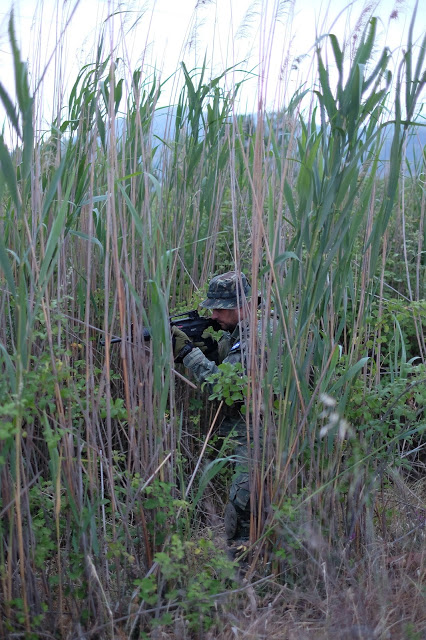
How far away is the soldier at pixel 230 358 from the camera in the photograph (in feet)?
7.95

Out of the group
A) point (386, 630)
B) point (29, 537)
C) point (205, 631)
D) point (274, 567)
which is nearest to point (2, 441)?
point (29, 537)

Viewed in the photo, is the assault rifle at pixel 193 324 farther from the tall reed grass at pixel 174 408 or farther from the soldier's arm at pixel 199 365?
the tall reed grass at pixel 174 408

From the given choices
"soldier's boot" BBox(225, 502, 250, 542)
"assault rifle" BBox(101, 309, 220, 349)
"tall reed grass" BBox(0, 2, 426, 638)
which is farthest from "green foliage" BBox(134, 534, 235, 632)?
"assault rifle" BBox(101, 309, 220, 349)

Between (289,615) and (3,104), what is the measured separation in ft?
5.25

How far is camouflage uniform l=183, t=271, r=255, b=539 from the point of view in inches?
94.4

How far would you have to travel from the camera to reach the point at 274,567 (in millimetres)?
1942

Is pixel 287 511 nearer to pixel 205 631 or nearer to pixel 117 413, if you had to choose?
pixel 205 631

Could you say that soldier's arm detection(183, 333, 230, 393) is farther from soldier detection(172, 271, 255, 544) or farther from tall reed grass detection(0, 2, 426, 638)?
tall reed grass detection(0, 2, 426, 638)

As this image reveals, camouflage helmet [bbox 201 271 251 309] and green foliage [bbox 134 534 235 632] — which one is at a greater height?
camouflage helmet [bbox 201 271 251 309]

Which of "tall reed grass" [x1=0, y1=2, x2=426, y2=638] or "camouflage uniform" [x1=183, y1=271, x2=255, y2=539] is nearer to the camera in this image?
"tall reed grass" [x1=0, y1=2, x2=426, y2=638]

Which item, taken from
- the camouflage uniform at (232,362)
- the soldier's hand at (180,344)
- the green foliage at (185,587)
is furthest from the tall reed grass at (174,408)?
the soldier's hand at (180,344)

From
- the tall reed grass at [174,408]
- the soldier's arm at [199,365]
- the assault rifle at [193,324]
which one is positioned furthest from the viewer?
→ the assault rifle at [193,324]

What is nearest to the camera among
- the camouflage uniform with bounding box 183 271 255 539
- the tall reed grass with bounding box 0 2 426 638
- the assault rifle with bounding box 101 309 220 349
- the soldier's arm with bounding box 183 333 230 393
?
the tall reed grass with bounding box 0 2 426 638

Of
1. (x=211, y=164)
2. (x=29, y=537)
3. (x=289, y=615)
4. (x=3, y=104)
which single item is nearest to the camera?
(x=3, y=104)
